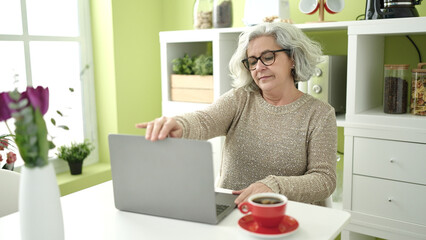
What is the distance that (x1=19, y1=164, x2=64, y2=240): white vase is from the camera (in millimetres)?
895

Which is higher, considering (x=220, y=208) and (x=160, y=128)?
(x=160, y=128)

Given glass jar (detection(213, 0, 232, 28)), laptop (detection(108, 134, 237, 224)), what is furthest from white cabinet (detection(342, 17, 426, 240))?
laptop (detection(108, 134, 237, 224))

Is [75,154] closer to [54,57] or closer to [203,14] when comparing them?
[54,57]

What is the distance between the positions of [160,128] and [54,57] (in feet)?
5.95

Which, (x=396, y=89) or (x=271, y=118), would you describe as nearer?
(x=271, y=118)

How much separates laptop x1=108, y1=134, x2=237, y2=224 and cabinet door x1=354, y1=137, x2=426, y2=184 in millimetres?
1056

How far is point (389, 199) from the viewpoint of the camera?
2.00 metres

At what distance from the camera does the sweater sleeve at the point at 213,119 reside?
1604 millimetres

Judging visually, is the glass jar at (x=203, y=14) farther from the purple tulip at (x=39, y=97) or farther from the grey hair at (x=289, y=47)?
the purple tulip at (x=39, y=97)

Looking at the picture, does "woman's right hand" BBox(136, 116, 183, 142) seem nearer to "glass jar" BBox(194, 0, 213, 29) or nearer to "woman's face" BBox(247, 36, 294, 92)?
"woman's face" BBox(247, 36, 294, 92)

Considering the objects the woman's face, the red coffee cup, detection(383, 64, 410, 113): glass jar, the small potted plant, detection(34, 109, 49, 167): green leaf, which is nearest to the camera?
detection(34, 109, 49, 167): green leaf

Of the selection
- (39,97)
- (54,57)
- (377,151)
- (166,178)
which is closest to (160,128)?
(166,178)

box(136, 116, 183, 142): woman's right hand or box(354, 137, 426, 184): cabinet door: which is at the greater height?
box(136, 116, 183, 142): woman's right hand

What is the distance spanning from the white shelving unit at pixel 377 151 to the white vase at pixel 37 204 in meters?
1.52
